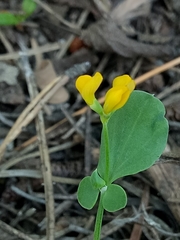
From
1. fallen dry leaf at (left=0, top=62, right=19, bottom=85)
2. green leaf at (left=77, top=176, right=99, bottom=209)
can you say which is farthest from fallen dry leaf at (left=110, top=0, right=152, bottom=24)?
green leaf at (left=77, top=176, right=99, bottom=209)

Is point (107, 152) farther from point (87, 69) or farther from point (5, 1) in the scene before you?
point (5, 1)

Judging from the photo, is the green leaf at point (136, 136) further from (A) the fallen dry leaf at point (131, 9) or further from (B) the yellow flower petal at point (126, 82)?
(A) the fallen dry leaf at point (131, 9)

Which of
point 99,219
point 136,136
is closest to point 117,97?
point 136,136

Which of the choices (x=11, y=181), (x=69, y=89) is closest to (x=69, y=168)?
(x=11, y=181)

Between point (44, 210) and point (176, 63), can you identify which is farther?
point (176, 63)

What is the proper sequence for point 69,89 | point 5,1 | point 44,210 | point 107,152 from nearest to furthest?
point 107,152, point 44,210, point 69,89, point 5,1

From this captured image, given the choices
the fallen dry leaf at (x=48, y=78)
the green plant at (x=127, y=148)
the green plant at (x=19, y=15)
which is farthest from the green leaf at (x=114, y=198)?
the green plant at (x=19, y=15)

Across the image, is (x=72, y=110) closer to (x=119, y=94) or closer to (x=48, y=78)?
(x=48, y=78)
